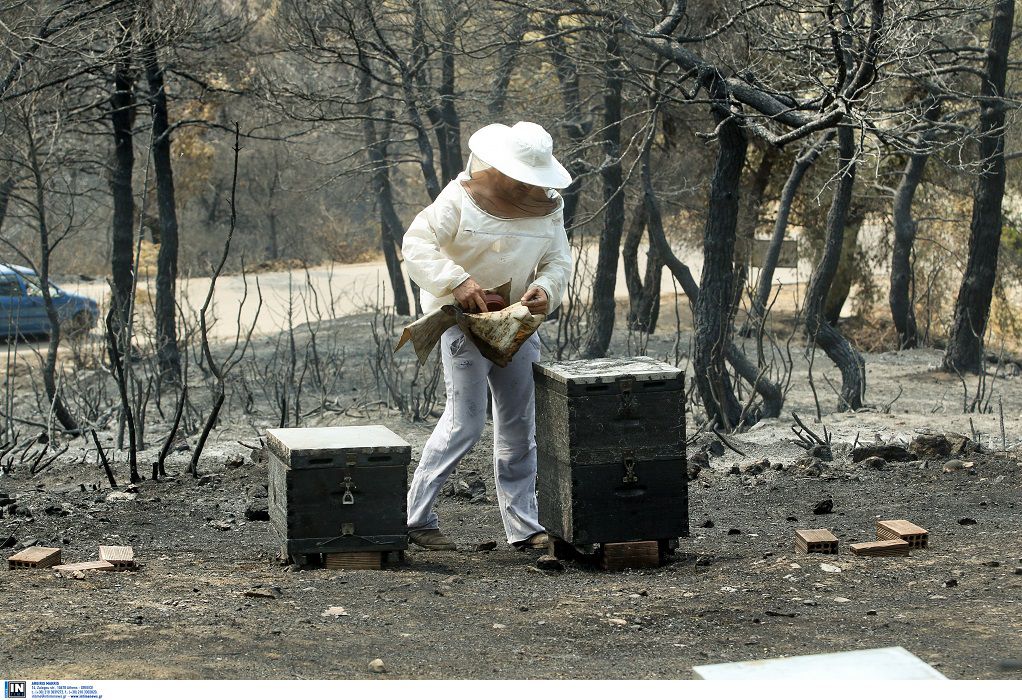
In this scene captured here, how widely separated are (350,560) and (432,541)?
1.98 ft

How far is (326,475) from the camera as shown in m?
5.57

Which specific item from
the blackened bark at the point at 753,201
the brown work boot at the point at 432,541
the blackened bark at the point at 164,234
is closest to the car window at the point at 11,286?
the blackened bark at the point at 164,234

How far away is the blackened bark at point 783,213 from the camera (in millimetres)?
11109

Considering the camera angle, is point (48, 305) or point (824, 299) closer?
point (48, 305)

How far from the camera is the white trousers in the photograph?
5.91 m

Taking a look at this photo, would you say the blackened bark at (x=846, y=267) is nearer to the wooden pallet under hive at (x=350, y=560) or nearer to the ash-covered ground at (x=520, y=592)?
the ash-covered ground at (x=520, y=592)

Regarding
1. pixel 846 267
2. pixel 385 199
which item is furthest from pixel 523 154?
pixel 846 267

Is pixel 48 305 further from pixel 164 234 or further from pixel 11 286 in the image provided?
pixel 11 286

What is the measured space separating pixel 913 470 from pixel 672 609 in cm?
363

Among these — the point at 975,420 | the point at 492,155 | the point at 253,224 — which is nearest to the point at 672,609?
the point at 492,155

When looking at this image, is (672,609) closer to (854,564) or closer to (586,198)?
(854,564)

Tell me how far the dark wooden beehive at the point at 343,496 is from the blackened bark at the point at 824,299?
6055mm

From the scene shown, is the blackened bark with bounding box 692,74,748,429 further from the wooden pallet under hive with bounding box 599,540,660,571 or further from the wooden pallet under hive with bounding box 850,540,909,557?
the wooden pallet under hive with bounding box 599,540,660,571

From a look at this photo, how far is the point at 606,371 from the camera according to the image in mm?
5598
